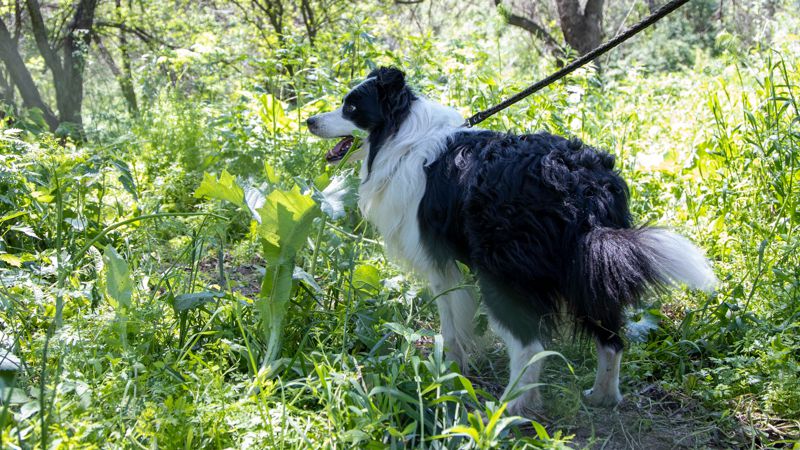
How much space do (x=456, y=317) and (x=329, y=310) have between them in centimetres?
59

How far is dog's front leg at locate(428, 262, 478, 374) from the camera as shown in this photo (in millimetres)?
3193

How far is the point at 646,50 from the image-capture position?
49.4ft

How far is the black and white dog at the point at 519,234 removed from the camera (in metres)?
2.41

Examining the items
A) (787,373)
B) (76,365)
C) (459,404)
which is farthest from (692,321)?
(76,365)

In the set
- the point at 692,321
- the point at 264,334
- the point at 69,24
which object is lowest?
the point at 692,321

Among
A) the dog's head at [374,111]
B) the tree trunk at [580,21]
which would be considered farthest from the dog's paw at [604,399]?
the tree trunk at [580,21]

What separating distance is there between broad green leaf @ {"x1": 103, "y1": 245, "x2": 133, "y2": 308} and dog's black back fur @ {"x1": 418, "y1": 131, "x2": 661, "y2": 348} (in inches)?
51.2

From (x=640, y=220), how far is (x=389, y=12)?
21.7 feet

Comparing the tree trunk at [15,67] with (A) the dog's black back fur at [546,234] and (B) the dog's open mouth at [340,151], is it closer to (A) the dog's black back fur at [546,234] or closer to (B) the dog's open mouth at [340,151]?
(B) the dog's open mouth at [340,151]

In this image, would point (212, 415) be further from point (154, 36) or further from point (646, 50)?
point (646, 50)

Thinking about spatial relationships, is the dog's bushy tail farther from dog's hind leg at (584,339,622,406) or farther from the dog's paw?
the dog's paw

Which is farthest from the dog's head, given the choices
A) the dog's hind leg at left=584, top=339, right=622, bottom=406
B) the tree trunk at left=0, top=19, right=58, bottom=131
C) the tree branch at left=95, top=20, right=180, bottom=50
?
the tree branch at left=95, top=20, right=180, bottom=50

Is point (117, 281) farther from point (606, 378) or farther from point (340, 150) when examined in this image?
point (606, 378)

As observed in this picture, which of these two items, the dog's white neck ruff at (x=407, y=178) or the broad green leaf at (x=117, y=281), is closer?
the broad green leaf at (x=117, y=281)
